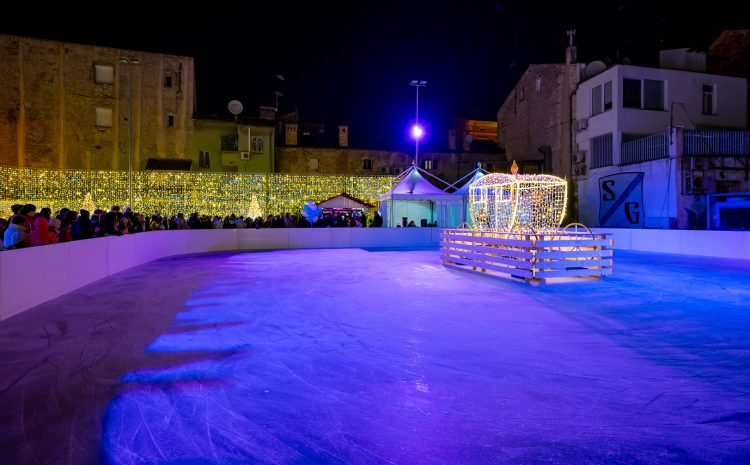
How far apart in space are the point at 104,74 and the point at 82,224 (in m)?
21.5

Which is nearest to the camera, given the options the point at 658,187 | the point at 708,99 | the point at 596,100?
the point at 658,187

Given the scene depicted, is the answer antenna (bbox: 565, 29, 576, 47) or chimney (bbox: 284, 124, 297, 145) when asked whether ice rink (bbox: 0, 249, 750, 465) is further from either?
chimney (bbox: 284, 124, 297, 145)

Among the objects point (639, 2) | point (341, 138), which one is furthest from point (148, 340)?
point (639, 2)

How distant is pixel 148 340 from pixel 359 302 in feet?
10.2

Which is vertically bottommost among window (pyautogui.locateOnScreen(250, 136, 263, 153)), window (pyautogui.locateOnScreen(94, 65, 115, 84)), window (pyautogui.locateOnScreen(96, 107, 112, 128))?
window (pyautogui.locateOnScreen(250, 136, 263, 153))

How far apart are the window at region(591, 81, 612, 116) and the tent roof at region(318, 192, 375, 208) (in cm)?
1351

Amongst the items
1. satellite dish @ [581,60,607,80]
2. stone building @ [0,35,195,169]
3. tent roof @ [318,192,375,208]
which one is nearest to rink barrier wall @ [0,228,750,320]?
tent roof @ [318,192,375,208]

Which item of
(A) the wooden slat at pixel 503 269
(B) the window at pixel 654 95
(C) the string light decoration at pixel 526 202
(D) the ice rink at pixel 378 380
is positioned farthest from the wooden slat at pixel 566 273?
(B) the window at pixel 654 95

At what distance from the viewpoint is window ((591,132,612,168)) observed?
23250 mm

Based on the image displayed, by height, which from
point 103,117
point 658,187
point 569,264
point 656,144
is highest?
point 103,117

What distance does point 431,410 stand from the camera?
10.00 ft

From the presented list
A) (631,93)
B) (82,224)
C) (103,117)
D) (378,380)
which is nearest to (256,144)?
(103,117)

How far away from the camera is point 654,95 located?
2327 centimetres

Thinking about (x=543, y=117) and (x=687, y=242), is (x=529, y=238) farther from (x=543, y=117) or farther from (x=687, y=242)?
(x=543, y=117)
